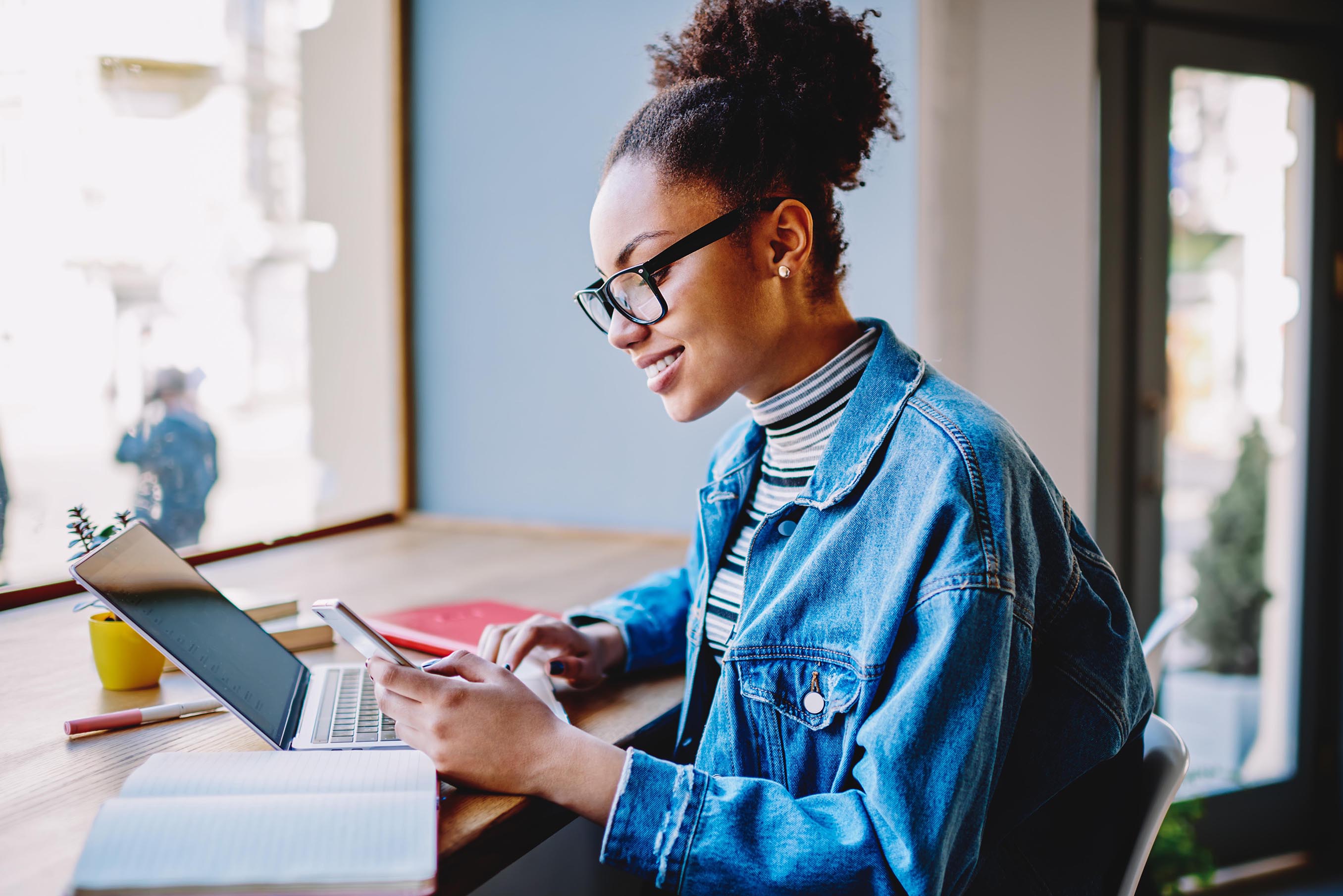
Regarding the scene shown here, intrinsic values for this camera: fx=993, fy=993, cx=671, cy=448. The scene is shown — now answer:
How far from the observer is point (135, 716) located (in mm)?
993

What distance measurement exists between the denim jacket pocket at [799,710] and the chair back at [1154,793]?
0.95ft

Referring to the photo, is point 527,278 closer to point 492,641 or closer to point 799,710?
point 492,641

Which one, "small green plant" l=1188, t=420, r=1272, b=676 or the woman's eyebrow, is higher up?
the woman's eyebrow

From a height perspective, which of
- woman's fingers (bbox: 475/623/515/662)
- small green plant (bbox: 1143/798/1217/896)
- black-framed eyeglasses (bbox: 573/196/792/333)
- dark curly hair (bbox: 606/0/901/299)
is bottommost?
small green plant (bbox: 1143/798/1217/896)

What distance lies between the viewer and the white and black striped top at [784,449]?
1061 mm

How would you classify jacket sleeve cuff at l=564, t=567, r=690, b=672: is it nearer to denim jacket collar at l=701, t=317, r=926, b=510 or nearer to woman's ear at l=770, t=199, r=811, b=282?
denim jacket collar at l=701, t=317, r=926, b=510

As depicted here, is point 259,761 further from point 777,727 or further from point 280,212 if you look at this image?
point 280,212

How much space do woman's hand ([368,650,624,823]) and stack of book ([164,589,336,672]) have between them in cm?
43

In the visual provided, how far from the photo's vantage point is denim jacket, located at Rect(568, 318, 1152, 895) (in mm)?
759

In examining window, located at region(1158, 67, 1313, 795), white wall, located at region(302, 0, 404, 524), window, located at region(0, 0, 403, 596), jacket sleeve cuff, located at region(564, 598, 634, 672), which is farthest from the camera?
window, located at region(1158, 67, 1313, 795)

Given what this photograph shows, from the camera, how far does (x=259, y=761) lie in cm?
83

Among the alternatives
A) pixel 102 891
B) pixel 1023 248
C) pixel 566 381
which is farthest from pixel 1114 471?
pixel 102 891

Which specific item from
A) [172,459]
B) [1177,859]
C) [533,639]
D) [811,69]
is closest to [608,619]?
[533,639]

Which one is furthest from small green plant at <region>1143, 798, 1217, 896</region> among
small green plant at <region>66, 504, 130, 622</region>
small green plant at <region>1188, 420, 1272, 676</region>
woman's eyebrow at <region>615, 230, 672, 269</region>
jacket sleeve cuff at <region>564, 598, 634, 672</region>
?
small green plant at <region>66, 504, 130, 622</region>
